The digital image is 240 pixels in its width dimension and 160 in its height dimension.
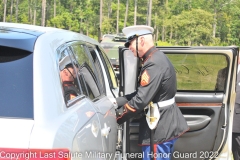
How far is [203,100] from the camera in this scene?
3814 mm

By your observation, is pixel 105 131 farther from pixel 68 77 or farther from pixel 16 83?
pixel 16 83

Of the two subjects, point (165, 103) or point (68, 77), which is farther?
point (165, 103)

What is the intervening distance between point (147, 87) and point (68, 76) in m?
0.91

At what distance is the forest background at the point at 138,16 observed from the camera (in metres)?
58.3

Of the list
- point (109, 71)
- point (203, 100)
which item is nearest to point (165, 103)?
point (203, 100)

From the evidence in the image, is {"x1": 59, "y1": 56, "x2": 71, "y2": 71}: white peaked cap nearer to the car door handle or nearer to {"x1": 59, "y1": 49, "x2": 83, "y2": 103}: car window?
{"x1": 59, "y1": 49, "x2": 83, "y2": 103}: car window

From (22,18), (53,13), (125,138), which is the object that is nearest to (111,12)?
(53,13)

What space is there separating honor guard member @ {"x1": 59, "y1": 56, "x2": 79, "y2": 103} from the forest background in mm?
49165

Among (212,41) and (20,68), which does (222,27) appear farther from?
(20,68)

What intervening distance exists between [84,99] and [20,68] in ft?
1.93

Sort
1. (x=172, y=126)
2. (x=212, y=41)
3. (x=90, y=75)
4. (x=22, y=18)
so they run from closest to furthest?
(x=90, y=75), (x=172, y=126), (x=212, y=41), (x=22, y=18)

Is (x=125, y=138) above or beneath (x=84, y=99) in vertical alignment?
beneath

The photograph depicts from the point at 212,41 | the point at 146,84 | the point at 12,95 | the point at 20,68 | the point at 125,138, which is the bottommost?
the point at 212,41

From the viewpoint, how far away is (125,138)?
11.0 feet
